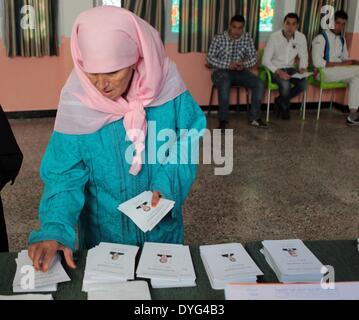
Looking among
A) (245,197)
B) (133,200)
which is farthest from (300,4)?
(133,200)

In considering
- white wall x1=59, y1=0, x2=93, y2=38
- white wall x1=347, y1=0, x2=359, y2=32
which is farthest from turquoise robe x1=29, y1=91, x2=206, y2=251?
white wall x1=347, y1=0, x2=359, y2=32

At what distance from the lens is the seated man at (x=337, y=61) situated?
5.89 metres

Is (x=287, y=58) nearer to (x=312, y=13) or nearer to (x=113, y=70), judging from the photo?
(x=312, y=13)

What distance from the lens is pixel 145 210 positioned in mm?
1294

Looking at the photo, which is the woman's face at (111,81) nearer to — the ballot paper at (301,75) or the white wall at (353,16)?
the ballot paper at (301,75)

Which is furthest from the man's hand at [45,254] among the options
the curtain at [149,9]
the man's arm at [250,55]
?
the man's arm at [250,55]

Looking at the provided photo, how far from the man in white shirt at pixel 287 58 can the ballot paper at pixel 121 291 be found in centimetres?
509

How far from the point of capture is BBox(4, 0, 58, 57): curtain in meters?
5.07

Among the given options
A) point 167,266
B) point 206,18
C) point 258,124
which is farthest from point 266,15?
point 167,266

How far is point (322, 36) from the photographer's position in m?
5.96

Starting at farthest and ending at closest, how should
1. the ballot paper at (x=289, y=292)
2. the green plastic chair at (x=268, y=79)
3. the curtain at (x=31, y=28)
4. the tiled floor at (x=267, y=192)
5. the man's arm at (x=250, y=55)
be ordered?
the green plastic chair at (x=268, y=79)
the man's arm at (x=250, y=55)
the curtain at (x=31, y=28)
the tiled floor at (x=267, y=192)
the ballot paper at (x=289, y=292)

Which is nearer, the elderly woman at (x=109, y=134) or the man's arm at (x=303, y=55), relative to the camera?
the elderly woman at (x=109, y=134)

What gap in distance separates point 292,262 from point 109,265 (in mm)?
503
